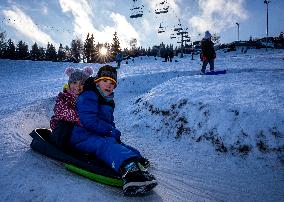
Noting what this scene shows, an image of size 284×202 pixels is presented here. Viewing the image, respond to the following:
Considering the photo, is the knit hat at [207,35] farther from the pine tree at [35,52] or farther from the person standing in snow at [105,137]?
the pine tree at [35,52]

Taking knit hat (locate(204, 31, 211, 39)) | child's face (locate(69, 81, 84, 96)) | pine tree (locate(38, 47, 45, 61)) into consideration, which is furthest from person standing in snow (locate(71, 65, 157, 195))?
pine tree (locate(38, 47, 45, 61))

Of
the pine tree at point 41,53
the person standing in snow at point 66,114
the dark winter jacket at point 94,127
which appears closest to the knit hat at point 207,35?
the person standing in snow at point 66,114

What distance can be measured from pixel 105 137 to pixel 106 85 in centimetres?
81

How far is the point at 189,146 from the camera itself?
656 cm

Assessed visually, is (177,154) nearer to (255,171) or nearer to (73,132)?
(255,171)

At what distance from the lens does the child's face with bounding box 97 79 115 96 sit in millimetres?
4723

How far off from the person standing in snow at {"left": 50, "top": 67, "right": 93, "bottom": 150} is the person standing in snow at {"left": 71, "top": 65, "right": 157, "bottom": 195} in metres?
0.12

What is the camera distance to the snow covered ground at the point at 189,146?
3.90 meters

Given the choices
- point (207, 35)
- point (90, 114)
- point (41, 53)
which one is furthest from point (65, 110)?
point (41, 53)

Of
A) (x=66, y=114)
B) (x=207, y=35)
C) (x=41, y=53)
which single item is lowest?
(x=66, y=114)

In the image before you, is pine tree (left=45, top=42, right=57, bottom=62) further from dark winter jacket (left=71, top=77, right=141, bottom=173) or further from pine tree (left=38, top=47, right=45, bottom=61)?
dark winter jacket (left=71, top=77, right=141, bottom=173)

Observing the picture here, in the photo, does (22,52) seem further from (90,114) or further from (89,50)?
(90,114)

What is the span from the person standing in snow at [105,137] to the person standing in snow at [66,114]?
4.8 inches

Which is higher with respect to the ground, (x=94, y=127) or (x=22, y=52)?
(x=22, y=52)
